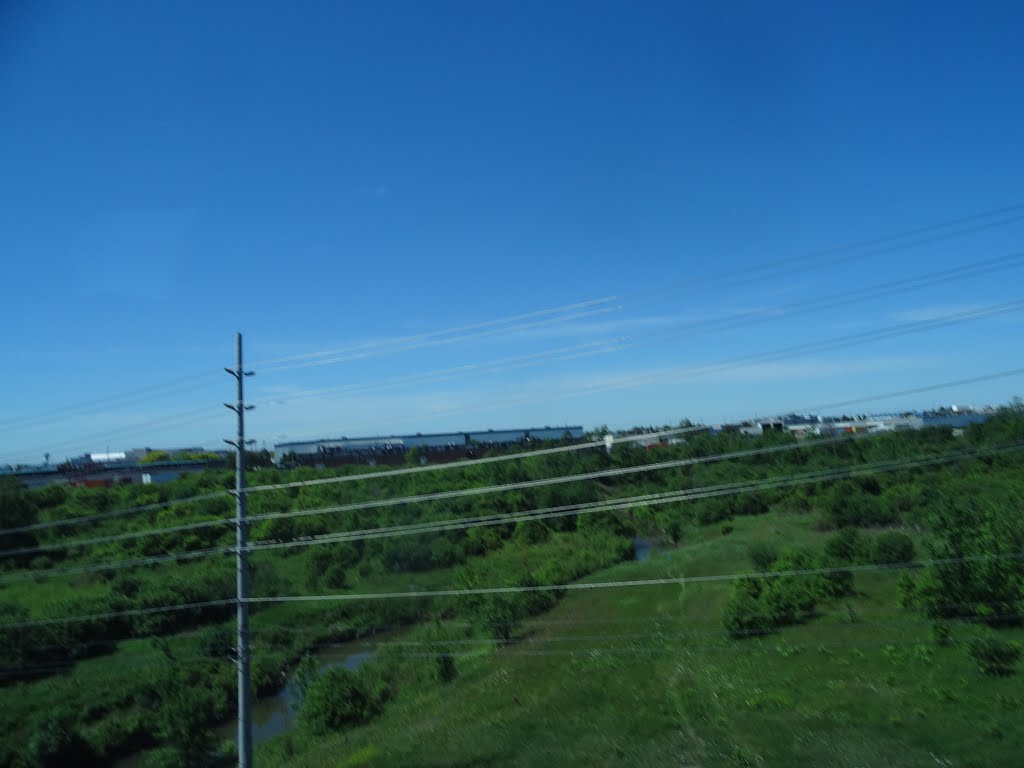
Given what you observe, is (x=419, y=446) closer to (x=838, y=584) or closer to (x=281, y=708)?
(x=281, y=708)

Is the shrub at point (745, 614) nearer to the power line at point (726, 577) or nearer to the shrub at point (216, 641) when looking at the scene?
the power line at point (726, 577)

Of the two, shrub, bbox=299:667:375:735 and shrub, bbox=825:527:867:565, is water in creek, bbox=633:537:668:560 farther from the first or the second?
shrub, bbox=299:667:375:735

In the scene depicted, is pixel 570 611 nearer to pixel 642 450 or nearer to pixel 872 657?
pixel 642 450

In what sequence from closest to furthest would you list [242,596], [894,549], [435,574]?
[242,596], [894,549], [435,574]

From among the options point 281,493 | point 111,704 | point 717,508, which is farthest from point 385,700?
point 717,508

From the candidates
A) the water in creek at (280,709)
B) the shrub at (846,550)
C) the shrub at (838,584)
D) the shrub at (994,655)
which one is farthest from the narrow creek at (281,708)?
the shrub at (994,655)

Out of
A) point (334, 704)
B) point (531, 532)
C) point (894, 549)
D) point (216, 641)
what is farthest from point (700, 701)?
point (531, 532)
